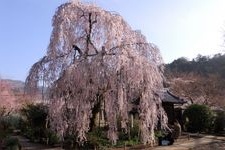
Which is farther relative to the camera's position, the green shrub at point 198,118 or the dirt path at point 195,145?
the green shrub at point 198,118

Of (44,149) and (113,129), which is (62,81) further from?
(44,149)

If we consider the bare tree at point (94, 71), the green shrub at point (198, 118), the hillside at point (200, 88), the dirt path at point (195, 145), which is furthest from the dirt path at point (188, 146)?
the hillside at point (200, 88)

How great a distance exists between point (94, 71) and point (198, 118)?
1554 centimetres

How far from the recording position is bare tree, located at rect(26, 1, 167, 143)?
12.9 metres

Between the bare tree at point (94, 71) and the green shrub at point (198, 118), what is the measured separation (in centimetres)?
1268

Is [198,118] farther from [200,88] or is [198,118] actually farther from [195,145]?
[200,88]

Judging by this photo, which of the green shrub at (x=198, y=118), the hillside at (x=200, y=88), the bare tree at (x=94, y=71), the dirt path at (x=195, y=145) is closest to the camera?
the bare tree at (x=94, y=71)

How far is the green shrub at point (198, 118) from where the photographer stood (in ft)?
86.6

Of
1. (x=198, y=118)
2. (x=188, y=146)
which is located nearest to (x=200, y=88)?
(x=198, y=118)

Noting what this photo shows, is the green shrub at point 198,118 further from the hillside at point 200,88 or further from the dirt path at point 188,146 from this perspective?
the hillside at point 200,88

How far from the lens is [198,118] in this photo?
26516mm

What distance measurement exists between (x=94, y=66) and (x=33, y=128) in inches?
449

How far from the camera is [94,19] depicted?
14.1 m

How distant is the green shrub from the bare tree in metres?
12.7
